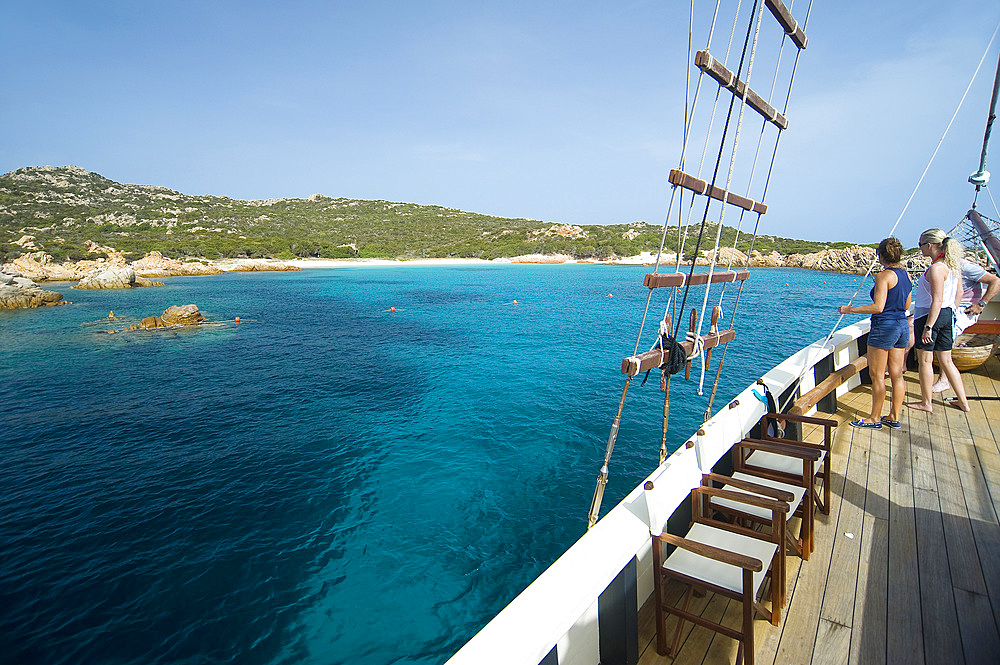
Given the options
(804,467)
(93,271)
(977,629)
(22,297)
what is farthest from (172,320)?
(93,271)

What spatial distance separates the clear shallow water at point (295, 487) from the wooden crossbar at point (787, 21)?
18.9 feet

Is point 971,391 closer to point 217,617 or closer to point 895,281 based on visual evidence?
point 895,281

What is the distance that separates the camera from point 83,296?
3203cm

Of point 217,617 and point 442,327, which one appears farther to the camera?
point 442,327

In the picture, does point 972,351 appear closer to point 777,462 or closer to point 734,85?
point 777,462

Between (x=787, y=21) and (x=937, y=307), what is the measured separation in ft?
10.7

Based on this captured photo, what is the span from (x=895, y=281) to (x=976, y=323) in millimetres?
3554

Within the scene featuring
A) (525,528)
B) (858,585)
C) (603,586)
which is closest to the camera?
(603,586)

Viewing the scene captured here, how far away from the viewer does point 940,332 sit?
484 centimetres

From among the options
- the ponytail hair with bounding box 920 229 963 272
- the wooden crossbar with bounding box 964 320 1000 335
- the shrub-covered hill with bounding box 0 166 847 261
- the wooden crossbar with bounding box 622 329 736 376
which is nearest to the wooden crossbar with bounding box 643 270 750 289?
→ the wooden crossbar with bounding box 622 329 736 376

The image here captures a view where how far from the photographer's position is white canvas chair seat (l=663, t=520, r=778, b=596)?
2.22m

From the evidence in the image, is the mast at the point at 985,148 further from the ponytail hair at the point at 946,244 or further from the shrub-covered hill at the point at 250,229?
the shrub-covered hill at the point at 250,229

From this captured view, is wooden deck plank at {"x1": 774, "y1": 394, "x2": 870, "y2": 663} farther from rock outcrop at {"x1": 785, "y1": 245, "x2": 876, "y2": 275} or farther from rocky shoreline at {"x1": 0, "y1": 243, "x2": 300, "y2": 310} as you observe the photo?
rock outcrop at {"x1": 785, "y1": 245, "x2": 876, "y2": 275}

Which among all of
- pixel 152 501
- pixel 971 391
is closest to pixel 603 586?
pixel 971 391
